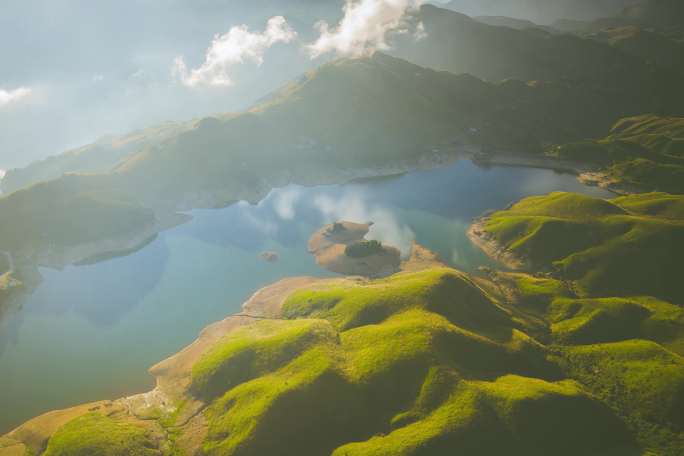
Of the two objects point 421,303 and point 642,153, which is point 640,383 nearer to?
point 421,303

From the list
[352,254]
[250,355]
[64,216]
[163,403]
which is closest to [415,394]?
[250,355]

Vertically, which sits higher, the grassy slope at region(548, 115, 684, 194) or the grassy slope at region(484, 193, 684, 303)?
the grassy slope at region(548, 115, 684, 194)

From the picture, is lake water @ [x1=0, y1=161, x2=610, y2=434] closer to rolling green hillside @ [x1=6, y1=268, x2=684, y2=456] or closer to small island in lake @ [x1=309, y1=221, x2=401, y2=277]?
small island in lake @ [x1=309, y1=221, x2=401, y2=277]

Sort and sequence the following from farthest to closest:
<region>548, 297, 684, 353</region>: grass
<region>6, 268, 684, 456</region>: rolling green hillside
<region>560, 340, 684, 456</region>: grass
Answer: <region>548, 297, 684, 353</region>: grass → <region>560, 340, 684, 456</region>: grass → <region>6, 268, 684, 456</region>: rolling green hillside

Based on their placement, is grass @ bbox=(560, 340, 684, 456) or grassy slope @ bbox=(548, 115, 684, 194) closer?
grass @ bbox=(560, 340, 684, 456)

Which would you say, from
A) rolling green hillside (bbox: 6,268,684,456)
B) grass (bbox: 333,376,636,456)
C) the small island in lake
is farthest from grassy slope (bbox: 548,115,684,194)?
grass (bbox: 333,376,636,456)

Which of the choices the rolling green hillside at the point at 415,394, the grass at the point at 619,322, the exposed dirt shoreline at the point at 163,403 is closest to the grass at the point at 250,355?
the rolling green hillside at the point at 415,394

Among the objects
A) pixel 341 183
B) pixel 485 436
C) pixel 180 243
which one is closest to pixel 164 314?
pixel 180 243
